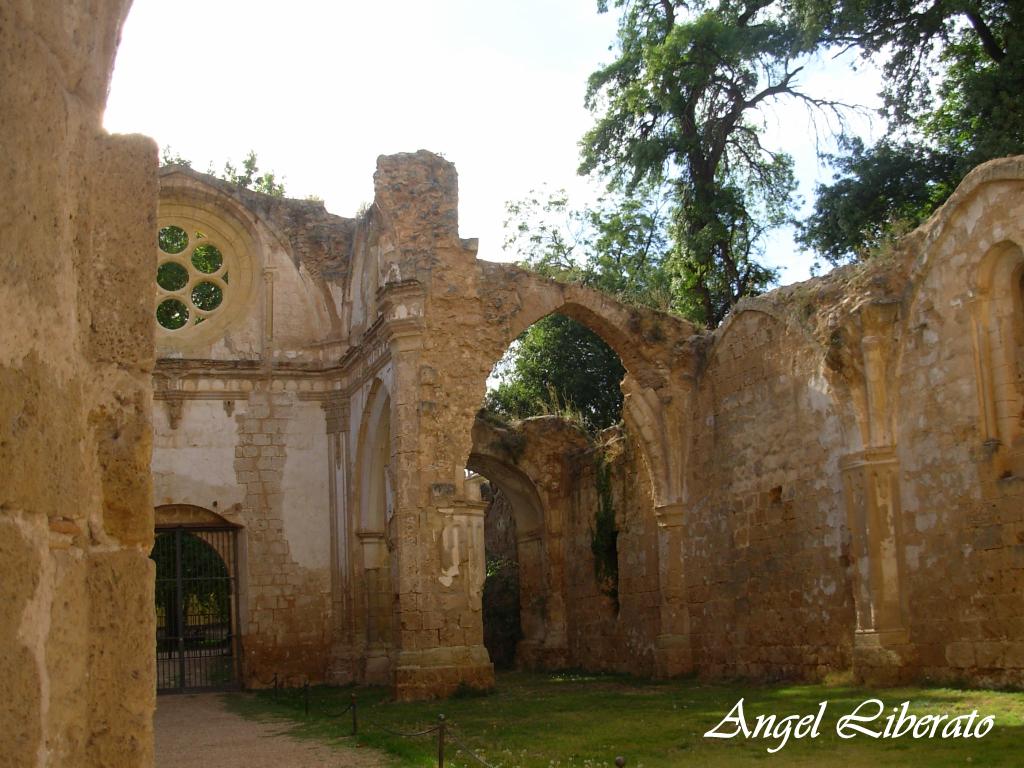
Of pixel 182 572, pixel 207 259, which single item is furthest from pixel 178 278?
pixel 182 572

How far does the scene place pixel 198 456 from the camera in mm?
18047

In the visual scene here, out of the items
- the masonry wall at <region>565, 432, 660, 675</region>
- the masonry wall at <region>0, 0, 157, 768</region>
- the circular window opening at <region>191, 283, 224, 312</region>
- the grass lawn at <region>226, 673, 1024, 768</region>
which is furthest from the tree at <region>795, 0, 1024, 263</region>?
the masonry wall at <region>0, 0, 157, 768</region>

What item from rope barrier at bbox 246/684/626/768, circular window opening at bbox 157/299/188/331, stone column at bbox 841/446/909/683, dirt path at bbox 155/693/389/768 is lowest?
dirt path at bbox 155/693/389/768

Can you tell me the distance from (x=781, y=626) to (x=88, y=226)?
1205cm

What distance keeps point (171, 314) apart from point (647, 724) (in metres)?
19.5

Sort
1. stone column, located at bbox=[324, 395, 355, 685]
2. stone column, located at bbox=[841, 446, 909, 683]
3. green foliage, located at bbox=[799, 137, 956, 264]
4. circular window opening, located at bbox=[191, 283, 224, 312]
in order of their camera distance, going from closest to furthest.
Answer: stone column, located at bbox=[841, 446, 909, 683] → stone column, located at bbox=[324, 395, 355, 685] → green foliage, located at bbox=[799, 137, 956, 264] → circular window opening, located at bbox=[191, 283, 224, 312]

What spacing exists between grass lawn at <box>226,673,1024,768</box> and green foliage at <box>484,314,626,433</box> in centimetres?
1211

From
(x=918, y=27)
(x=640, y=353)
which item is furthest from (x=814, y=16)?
(x=640, y=353)

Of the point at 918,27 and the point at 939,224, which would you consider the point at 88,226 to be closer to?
the point at 939,224

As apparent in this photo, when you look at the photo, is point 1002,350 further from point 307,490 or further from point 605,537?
point 307,490

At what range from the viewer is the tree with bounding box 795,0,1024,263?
20672 millimetres

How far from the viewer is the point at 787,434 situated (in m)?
13.8

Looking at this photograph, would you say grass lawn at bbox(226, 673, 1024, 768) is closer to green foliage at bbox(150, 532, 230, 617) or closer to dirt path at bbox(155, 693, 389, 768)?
dirt path at bbox(155, 693, 389, 768)

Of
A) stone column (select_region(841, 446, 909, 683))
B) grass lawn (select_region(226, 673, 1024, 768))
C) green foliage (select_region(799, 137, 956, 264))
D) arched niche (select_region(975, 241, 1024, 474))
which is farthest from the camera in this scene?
green foliage (select_region(799, 137, 956, 264))
